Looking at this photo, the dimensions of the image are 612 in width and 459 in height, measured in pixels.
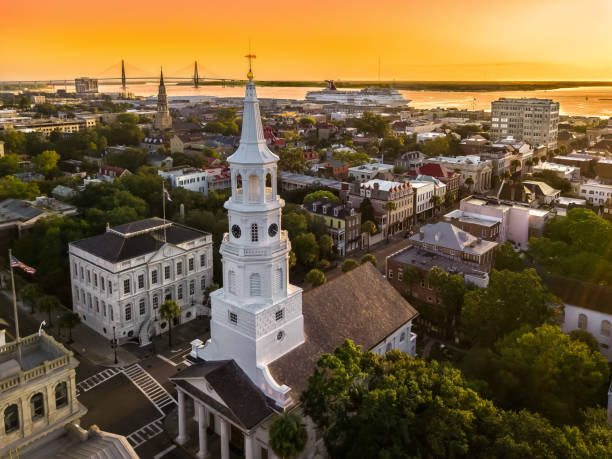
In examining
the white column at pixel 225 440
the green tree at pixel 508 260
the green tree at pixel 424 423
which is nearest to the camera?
the green tree at pixel 424 423

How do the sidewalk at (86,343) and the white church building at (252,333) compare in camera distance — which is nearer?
the white church building at (252,333)

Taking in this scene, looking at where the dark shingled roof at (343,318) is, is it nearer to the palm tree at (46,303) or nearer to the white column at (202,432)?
the white column at (202,432)

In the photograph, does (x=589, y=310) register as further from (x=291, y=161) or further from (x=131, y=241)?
(x=291, y=161)

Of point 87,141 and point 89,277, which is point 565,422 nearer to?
point 89,277

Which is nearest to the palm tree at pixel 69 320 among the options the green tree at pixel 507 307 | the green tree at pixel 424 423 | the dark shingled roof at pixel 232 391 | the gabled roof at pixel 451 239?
the dark shingled roof at pixel 232 391

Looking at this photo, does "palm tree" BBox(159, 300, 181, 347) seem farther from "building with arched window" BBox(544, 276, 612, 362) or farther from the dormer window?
"building with arched window" BBox(544, 276, 612, 362)

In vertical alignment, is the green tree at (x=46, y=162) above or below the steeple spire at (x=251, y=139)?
below
